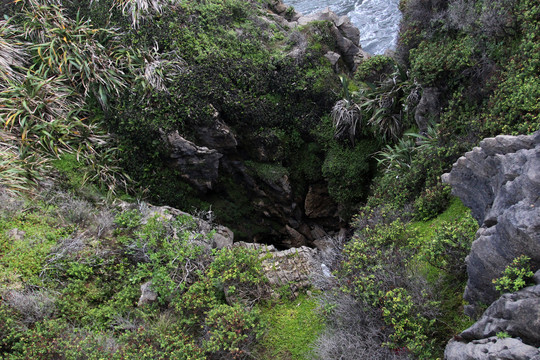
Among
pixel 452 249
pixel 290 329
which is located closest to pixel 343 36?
pixel 452 249

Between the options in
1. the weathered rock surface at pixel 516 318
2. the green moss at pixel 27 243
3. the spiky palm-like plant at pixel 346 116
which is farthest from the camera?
the spiky palm-like plant at pixel 346 116

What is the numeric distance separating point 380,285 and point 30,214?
6000 mm

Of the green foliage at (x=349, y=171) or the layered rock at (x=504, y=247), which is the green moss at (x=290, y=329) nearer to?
the layered rock at (x=504, y=247)

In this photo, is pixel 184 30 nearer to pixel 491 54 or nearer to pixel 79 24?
pixel 79 24

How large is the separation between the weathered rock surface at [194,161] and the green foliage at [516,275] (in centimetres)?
673

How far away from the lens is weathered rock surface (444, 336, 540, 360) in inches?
114

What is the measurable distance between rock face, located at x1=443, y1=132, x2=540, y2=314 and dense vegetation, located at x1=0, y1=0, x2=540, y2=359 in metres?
0.27

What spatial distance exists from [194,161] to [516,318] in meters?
7.15

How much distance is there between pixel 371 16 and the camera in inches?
737

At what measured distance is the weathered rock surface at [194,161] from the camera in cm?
877

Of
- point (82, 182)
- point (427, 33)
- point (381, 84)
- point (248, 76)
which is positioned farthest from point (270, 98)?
point (82, 182)

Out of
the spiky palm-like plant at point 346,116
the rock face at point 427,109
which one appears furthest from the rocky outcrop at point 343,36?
the rock face at point 427,109

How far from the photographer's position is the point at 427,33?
840 centimetres

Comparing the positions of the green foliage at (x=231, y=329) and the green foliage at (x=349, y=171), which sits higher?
the green foliage at (x=349, y=171)
